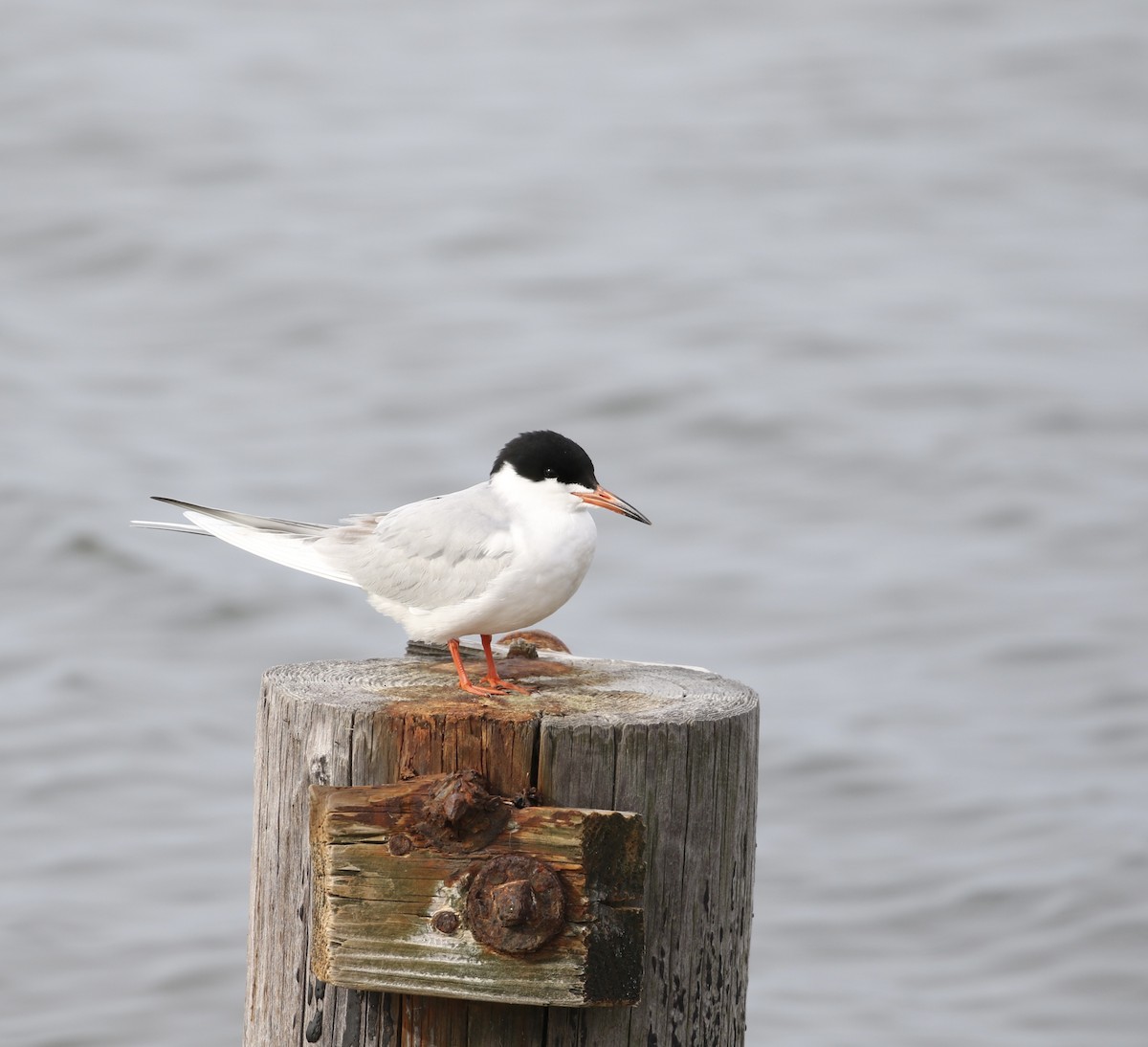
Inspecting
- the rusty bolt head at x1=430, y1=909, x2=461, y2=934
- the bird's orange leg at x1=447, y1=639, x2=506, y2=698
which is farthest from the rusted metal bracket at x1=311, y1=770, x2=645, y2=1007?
the bird's orange leg at x1=447, y1=639, x2=506, y2=698

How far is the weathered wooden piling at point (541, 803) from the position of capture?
317 cm

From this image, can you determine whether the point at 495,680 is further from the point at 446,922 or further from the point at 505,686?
the point at 446,922

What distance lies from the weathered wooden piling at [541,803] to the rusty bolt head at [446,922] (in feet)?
0.58

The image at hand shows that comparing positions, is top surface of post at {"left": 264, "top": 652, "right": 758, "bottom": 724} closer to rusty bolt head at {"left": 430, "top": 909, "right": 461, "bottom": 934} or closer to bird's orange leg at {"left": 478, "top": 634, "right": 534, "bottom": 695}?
bird's orange leg at {"left": 478, "top": 634, "right": 534, "bottom": 695}

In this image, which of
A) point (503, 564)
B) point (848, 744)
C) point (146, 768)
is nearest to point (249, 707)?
point (146, 768)

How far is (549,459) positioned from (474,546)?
0.28 m

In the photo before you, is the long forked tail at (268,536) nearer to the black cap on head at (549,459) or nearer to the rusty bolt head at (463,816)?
the black cap on head at (549,459)

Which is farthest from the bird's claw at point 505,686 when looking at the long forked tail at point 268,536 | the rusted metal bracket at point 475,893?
the long forked tail at point 268,536

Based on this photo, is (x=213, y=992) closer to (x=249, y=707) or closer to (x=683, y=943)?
(x=249, y=707)

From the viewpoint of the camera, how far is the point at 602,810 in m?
3.09

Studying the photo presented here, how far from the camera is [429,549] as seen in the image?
3836 millimetres

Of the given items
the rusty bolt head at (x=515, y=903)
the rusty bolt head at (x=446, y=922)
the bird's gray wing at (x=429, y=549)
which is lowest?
the rusty bolt head at (x=446, y=922)

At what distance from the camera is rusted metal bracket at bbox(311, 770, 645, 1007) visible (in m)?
3.04

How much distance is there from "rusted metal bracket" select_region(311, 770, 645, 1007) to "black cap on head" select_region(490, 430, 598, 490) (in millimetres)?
958
